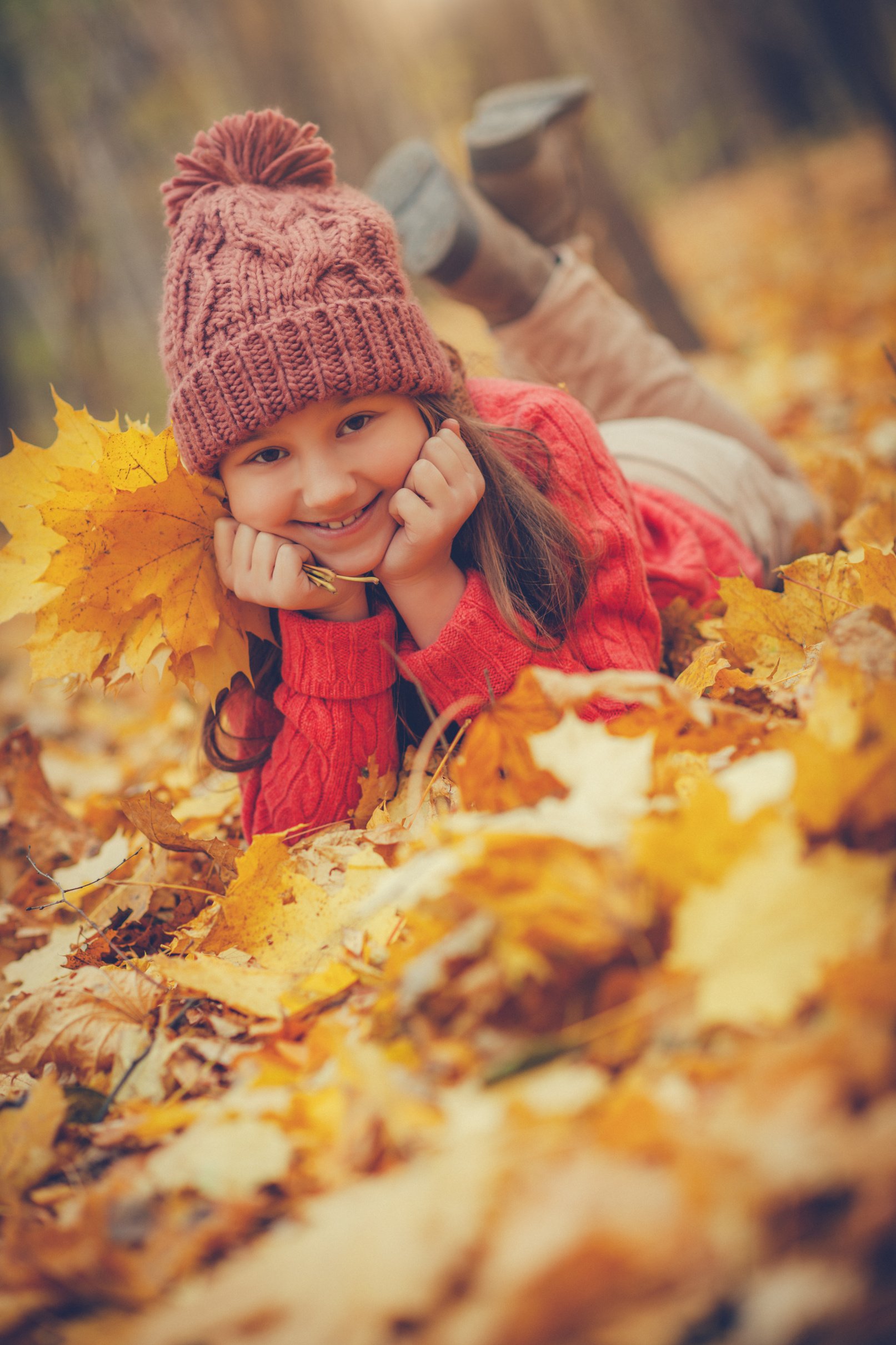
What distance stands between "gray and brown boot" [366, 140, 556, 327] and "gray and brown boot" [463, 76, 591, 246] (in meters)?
0.11

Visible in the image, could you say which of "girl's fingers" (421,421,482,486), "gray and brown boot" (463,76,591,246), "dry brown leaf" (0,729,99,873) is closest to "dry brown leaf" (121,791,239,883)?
"dry brown leaf" (0,729,99,873)

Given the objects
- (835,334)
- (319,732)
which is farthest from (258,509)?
(835,334)

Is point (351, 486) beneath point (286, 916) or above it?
above

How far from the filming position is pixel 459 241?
7.83 ft

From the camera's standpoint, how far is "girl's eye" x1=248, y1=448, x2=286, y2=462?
1442mm

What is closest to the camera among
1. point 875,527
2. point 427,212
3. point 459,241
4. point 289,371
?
point 289,371

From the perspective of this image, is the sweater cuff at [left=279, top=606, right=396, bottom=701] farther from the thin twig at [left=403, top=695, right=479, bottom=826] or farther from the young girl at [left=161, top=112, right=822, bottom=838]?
the thin twig at [left=403, top=695, right=479, bottom=826]

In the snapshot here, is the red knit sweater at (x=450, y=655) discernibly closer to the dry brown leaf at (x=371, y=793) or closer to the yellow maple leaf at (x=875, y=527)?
the dry brown leaf at (x=371, y=793)

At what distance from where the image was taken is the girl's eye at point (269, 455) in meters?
1.44

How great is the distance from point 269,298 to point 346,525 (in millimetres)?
361

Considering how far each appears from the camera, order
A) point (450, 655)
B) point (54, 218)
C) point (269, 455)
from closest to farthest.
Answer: point (269, 455) → point (450, 655) → point (54, 218)

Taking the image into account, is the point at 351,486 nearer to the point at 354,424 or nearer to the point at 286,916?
the point at 354,424

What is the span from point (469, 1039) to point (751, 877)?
29 centimetres

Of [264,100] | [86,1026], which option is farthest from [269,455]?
[264,100]
